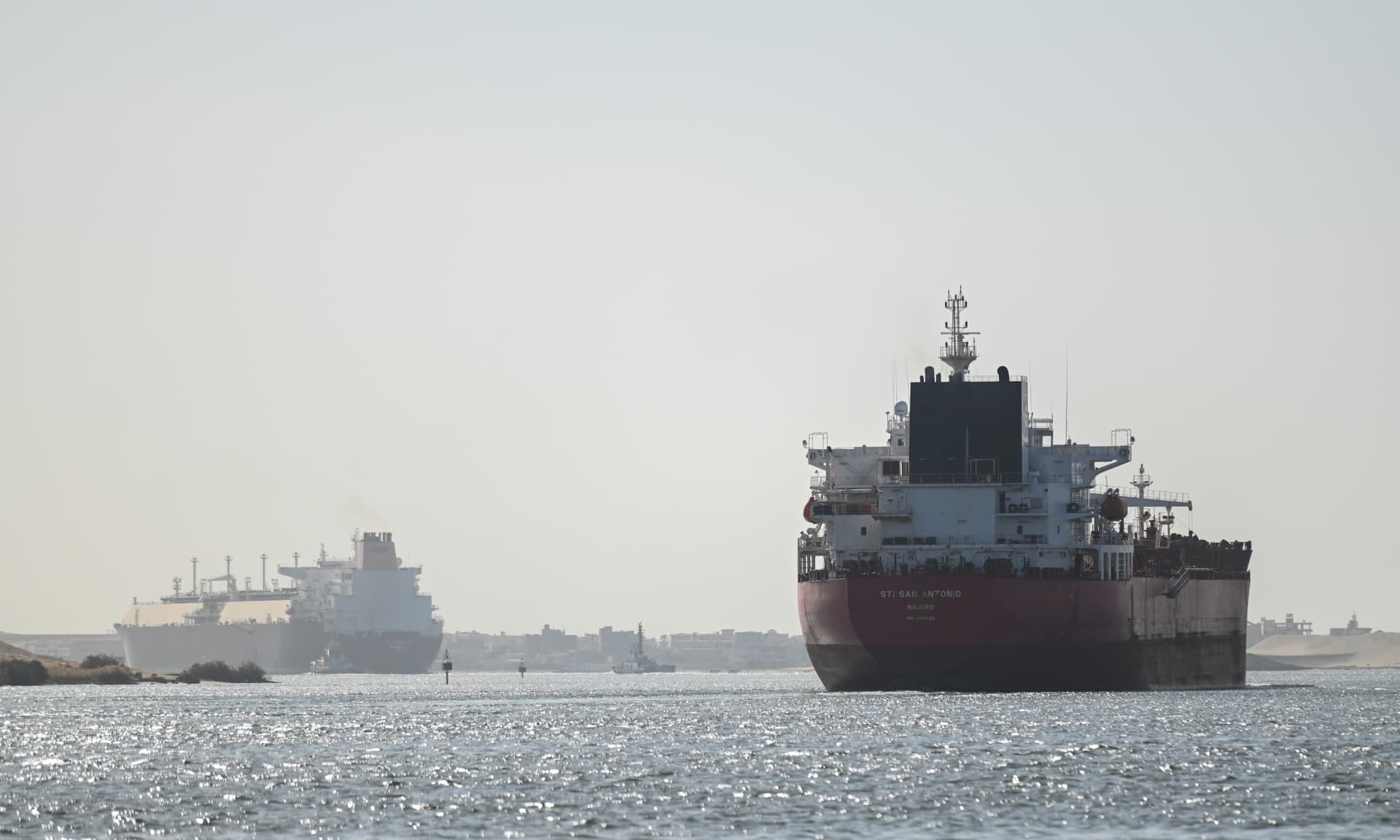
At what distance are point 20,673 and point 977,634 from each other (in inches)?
2894

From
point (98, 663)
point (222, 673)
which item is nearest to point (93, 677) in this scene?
point (98, 663)

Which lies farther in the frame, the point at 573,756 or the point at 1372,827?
the point at 573,756

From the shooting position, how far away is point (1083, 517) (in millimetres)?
85812

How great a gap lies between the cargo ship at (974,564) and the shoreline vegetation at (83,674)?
204 ft

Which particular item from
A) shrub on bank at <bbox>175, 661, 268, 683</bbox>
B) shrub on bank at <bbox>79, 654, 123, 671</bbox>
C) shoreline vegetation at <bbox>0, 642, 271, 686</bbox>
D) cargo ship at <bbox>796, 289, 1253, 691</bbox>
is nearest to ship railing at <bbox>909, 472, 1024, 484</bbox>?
cargo ship at <bbox>796, 289, 1253, 691</bbox>

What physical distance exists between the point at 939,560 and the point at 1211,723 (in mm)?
19406

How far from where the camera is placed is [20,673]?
5197 inches

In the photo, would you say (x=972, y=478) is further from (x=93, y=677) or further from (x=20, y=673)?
(x=93, y=677)

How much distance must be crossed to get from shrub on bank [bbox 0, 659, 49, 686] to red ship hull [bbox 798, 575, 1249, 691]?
206 ft

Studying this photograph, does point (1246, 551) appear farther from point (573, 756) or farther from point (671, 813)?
point (671, 813)

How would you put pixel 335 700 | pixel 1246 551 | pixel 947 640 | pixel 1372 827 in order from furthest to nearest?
pixel 1246 551, pixel 335 700, pixel 947 640, pixel 1372 827

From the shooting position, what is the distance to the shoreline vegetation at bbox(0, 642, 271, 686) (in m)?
132

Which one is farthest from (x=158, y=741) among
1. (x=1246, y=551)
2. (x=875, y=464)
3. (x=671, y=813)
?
(x=1246, y=551)

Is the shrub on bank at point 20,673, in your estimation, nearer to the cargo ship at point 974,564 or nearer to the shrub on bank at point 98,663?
the shrub on bank at point 98,663
